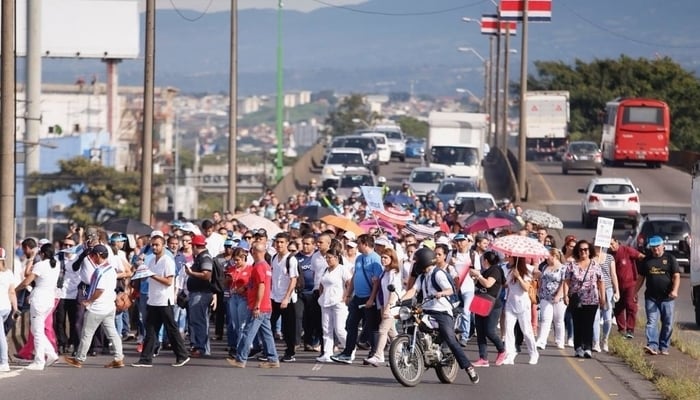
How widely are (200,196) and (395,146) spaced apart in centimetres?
5738

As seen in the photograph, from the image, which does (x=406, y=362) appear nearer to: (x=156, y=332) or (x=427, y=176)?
(x=156, y=332)

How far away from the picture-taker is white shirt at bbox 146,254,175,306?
21.0m

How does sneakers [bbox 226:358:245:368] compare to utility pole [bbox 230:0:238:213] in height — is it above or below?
below

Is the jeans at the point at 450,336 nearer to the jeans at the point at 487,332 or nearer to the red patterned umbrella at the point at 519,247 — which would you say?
the red patterned umbrella at the point at 519,247

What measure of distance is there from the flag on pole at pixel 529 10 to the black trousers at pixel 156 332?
3799 cm

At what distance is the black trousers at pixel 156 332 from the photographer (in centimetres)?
2100

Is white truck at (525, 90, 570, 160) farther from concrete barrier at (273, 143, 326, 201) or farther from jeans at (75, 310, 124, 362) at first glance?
jeans at (75, 310, 124, 362)

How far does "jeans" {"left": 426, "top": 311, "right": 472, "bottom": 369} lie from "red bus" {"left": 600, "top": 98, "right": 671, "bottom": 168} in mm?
52552

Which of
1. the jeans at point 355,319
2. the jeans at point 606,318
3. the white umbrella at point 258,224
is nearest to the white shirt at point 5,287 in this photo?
the jeans at point 355,319

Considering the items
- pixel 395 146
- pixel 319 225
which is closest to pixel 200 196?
pixel 395 146

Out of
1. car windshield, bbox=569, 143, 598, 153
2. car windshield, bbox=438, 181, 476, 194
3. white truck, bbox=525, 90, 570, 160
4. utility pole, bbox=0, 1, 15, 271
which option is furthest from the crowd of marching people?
white truck, bbox=525, 90, 570, 160

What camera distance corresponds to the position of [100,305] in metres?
20.2

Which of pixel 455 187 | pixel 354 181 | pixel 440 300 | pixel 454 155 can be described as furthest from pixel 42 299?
pixel 454 155

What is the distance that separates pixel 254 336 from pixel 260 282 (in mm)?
739
